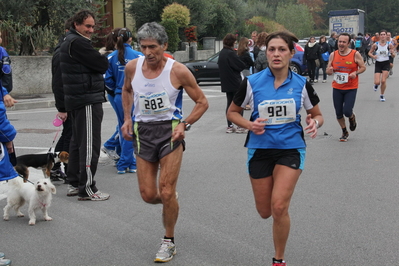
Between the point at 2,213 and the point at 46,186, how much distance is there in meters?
0.80

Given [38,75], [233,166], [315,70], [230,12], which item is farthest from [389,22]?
[233,166]

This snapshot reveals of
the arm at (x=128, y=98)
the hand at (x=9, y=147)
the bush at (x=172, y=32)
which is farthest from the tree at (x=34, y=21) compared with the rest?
the arm at (x=128, y=98)

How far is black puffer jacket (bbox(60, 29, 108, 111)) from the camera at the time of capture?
6285 millimetres

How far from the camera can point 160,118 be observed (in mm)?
4820

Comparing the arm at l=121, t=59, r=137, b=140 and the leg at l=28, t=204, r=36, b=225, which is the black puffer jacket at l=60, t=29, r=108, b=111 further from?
the arm at l=121, t=59, r=137, b=140

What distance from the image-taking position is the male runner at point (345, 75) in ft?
33.2

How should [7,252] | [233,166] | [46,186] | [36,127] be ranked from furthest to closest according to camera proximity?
[36,127] < [233,166] < [46,186] < [7,252]

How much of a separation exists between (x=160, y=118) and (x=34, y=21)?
17.1 m

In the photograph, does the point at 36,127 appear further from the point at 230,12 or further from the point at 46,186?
the point at 230,12

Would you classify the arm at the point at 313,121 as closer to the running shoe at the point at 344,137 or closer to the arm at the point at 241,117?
the arm at the point at 241,117

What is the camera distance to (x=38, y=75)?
18.3 m

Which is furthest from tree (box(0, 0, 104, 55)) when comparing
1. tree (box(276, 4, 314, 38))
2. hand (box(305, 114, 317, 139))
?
tree (box(276, 4, 314, 38))

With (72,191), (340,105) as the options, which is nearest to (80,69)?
(72,191)

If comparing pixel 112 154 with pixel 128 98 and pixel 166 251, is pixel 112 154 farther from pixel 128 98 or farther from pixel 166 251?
pixel 166 251
